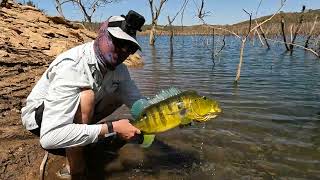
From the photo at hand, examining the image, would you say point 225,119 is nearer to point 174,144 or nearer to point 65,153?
point 174,144

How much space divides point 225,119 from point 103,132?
4365 mm

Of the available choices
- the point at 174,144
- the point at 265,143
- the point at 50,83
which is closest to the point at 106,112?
the point at 50,83

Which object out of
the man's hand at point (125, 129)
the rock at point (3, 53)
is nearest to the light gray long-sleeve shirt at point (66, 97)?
the man's hand at point (125, 129)

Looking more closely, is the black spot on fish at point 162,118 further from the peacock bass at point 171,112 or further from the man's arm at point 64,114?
the man's arm at point 64,114

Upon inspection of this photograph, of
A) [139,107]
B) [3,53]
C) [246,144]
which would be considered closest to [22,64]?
[3,53]

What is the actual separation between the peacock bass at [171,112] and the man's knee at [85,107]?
51 centimetres

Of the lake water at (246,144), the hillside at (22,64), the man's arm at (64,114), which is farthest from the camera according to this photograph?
the lake water at (246,144)

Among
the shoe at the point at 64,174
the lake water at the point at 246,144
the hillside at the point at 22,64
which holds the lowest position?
the lake water at the point at 246,144

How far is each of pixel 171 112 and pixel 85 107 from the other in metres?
0.90

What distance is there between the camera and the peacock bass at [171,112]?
3.84 m

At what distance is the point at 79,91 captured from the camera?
155 inches

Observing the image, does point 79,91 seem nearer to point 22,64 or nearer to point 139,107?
point 139,107

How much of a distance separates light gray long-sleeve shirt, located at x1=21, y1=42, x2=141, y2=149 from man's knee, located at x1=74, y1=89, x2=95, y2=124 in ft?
0.19

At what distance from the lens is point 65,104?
376 centimetres
